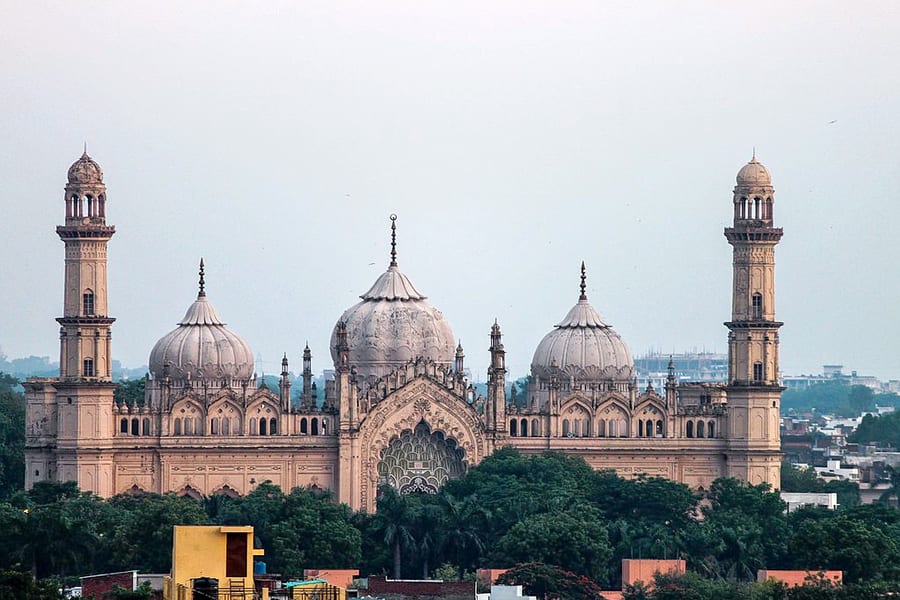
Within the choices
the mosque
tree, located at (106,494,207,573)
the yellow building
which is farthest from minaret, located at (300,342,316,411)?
the yellow building

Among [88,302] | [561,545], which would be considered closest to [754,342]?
[561,545]

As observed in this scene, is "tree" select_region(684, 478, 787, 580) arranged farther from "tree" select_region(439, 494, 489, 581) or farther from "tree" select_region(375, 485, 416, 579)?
"tree" select_region(375, 485, 416, 579)

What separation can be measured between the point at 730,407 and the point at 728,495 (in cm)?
550

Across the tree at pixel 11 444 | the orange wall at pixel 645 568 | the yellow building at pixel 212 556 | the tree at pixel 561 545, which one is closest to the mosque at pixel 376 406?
the tree at pixel 11 444

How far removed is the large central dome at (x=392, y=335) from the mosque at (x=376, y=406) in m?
0.06

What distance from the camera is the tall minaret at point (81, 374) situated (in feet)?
308

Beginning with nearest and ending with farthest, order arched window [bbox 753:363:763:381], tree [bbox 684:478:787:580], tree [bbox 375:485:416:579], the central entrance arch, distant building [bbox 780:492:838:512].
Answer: tree [bbox 684:478:787:580] < tree [bbox 375:485:416:579] < the central entrance arch < arched window [bbox 753:363:763:381] < distant building [bbox 780:492:838:512]

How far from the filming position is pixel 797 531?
289 ft

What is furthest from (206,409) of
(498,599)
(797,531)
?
(498,599)

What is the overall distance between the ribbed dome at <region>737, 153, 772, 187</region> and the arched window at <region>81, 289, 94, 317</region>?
20.2m

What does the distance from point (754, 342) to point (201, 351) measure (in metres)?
16.8

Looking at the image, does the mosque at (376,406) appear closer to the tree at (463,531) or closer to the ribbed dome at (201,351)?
the ribbed dome at (201,351)

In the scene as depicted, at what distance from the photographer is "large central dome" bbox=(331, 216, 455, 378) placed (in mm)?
99812

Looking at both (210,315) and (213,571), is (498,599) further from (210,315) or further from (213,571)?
(210,315)
